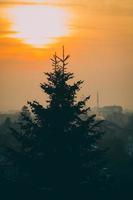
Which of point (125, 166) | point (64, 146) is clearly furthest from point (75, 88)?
point (125, 166)

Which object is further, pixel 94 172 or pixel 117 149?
pixel 117 149

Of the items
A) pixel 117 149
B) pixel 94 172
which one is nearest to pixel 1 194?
pixel 94 172

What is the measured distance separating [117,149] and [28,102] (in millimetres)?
53257

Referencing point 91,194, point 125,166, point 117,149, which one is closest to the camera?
point 91,194

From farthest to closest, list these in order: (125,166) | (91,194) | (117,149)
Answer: (117,149) < (125,166) < (91,194)

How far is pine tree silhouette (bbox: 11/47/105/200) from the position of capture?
28.6 m

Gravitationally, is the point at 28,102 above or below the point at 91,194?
above

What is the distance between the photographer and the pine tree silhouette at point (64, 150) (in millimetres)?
28625

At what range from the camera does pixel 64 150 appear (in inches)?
1142

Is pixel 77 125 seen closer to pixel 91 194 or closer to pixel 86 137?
pixel 86 137

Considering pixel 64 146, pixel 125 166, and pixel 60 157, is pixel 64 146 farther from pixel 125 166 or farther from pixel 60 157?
pixel 125 166

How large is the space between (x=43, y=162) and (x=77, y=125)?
7.56ft

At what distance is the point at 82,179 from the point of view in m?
28.8

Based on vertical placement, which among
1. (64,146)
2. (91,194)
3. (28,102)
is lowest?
(91,194)
